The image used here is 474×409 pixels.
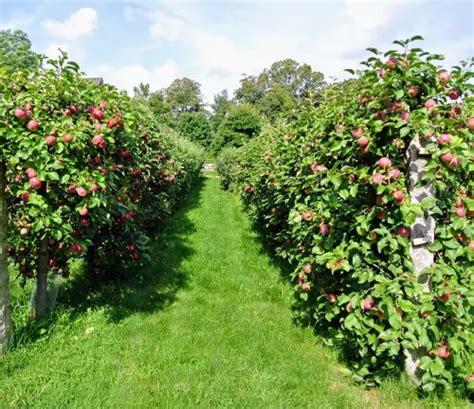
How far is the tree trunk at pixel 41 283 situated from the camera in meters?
2.99

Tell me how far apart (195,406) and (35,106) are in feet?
7.47

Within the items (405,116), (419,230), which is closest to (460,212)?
(419,230)

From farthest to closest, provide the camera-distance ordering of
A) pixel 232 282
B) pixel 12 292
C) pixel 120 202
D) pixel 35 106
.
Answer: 1. pixel 232 282
2. pixel 12 292
3. pixel 120 202
4. pixel 35 106

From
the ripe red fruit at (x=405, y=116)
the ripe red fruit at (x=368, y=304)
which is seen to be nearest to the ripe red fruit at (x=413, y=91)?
the ripe red fruit at (x=405, y=116)

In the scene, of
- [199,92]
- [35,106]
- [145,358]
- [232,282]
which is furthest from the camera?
[199,92]

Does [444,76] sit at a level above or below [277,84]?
below

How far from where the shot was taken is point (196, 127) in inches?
1489

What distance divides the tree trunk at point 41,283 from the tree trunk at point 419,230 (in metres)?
2.89

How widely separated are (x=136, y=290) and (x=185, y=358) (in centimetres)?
149

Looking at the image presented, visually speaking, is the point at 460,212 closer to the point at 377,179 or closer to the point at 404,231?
the point at 404,231

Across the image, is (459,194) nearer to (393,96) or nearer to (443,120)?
(443,120)

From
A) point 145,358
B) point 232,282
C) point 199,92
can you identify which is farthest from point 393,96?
point 199,92

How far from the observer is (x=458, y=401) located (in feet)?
6.95

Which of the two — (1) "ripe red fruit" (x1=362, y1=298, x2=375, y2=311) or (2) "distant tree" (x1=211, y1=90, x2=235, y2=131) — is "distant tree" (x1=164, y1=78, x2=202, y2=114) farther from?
(1) "ripe red fruit" (x1=362, y1=298, x2=375, y2=311)
